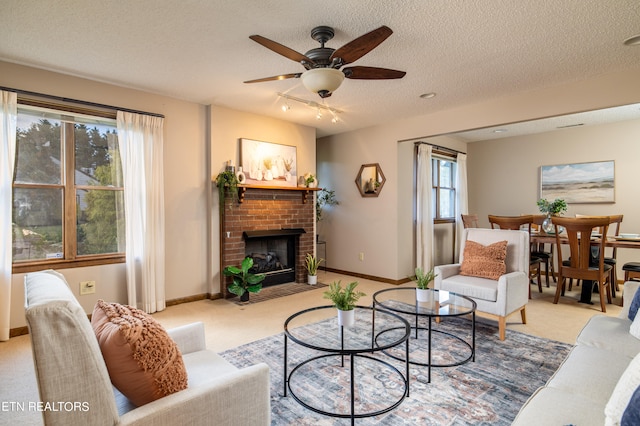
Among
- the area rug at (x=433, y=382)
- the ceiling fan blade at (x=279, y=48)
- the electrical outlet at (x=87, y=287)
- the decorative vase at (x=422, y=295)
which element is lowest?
the area rug at (x=433, y=382)

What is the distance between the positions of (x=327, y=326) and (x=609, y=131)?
571 centimetres

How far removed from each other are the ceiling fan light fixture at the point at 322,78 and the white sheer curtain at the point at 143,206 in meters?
2.35

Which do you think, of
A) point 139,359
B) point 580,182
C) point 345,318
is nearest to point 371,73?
point 345,318

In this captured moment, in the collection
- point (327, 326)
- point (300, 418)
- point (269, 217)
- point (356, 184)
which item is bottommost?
point (300, 418)

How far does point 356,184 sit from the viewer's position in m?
5.80

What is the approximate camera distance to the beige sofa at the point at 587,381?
3.98 ft

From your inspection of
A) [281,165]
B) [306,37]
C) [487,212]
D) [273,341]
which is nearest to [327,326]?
[273,341]

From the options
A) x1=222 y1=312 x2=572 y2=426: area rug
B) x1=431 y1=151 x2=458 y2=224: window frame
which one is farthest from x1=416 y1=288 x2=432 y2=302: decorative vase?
x1=431 y1=151 x2=458 y2=224: window frame

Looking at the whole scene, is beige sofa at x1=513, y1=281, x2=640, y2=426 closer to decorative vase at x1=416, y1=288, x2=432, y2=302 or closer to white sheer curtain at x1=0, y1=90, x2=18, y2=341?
decorative vase at x1=416, y1=288, x2=432, y2=302

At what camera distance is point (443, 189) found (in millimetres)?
6488

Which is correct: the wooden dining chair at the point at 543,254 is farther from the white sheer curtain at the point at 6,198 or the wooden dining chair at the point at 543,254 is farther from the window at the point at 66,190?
the white sheer curtain at the point at 6,198

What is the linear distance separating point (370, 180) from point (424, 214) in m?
1.07

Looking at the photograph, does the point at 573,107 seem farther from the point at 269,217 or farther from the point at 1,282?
the point at 1,282

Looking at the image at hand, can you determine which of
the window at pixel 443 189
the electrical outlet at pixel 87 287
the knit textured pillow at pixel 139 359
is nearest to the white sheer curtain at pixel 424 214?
the window at pixel 443 189
